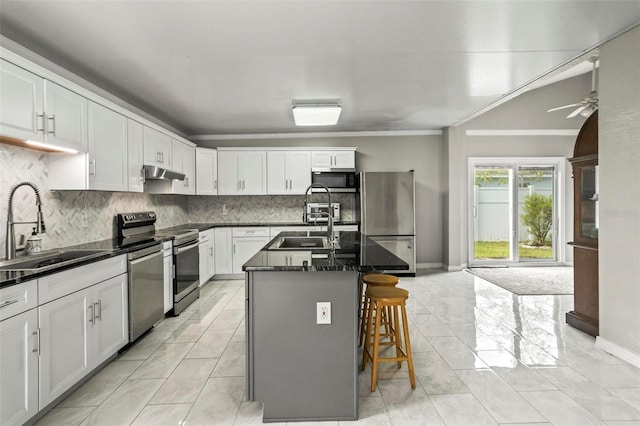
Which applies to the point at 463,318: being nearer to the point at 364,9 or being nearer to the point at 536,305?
the point at 536,305

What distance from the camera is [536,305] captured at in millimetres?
4258

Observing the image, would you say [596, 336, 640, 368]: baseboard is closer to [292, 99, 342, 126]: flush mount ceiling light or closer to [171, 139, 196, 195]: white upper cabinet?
[292, 99, 342, 126]: flush mount ceiling light

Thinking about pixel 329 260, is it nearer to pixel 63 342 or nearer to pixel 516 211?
pixel 63 342

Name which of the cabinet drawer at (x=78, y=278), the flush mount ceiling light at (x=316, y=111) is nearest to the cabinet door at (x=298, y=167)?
the flush mount ceiling light at (x=316, y=111)

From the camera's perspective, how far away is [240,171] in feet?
19.7

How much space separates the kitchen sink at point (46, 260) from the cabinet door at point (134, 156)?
1043mm

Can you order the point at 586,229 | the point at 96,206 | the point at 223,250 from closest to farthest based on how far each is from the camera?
the point at 586,229 → the point at 96,206 → the point at 223,250

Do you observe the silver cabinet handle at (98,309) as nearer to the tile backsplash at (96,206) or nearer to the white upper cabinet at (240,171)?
the tile backsplash at (96,206)

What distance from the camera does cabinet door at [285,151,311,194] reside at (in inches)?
237

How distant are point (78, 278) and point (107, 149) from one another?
1.38 meters

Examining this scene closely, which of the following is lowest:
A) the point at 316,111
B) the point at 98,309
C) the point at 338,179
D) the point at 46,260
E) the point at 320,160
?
the point at 98,309

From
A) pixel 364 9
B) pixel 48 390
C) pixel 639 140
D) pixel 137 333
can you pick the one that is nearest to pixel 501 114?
pixel 639 140

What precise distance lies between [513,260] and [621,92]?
4602 mm

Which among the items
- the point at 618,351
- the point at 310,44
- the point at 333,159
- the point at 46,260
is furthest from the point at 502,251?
the point at 46,260
